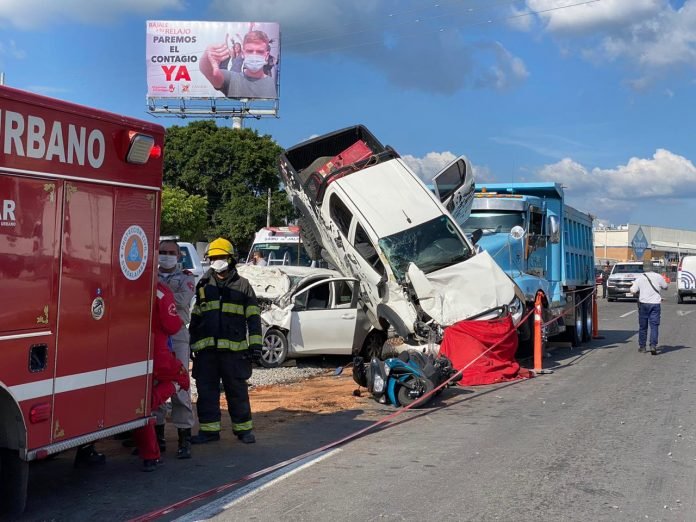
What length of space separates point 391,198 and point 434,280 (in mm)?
Result: 1482

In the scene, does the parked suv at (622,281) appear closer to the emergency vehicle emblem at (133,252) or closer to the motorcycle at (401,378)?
the motorcycle at (401,378)

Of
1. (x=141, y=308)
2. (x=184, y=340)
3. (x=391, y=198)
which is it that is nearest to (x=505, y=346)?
(x=391, y=198)

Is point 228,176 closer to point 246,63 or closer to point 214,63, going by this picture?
point 246,63

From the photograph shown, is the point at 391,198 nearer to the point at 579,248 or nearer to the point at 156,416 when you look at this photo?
the point at 156,416

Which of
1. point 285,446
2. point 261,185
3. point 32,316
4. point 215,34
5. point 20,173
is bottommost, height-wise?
point 285,446

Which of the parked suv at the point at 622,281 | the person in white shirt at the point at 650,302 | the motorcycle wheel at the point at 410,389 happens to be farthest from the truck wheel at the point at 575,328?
the parked suv at the point at 622,281

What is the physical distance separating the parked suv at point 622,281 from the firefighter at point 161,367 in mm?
32348

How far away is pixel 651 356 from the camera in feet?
47.2

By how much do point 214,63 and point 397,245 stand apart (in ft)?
126

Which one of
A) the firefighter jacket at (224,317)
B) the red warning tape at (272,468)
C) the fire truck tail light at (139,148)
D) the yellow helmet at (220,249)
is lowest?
the red warning tape at (272,468)

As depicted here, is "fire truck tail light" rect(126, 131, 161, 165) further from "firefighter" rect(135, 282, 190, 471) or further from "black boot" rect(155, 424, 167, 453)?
"black boot" rect(155, 424, 167, 453)

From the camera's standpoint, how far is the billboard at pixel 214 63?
46.1m

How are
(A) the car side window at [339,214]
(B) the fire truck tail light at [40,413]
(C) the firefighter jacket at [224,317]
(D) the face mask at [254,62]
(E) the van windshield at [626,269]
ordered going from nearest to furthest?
(B) the fire truck tail light at [40,413], (C) the firefighter jacket at [224,317], (A) the car side window at [339,214], (E) the van windshield at [626,269], (D) the face mask at [254,62]

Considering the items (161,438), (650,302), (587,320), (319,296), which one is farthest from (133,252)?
(587,320)
